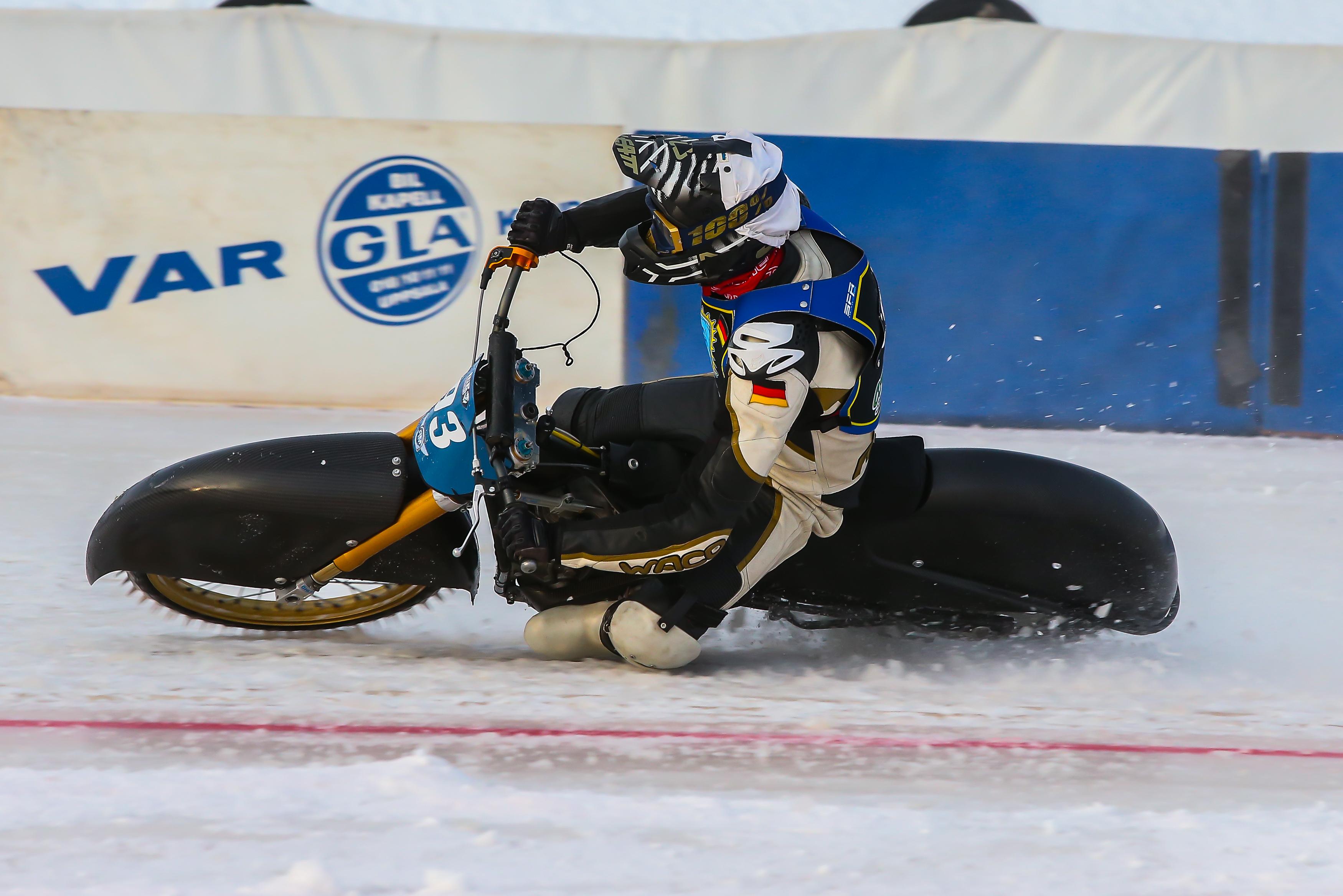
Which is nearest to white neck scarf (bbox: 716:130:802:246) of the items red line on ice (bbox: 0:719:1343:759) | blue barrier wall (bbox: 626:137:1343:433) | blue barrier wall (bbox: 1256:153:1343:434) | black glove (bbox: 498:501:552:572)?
black glove (bbox: 498:501:552:572)

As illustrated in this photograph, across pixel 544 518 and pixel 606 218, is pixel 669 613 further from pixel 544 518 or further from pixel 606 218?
pixel 606 218

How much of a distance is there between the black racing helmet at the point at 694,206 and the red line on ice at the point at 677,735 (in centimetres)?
107

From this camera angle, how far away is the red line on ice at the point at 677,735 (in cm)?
266

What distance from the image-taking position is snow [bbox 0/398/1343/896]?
7.02 ft

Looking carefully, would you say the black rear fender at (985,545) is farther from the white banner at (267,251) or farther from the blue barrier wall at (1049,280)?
the white banner at (267,251)

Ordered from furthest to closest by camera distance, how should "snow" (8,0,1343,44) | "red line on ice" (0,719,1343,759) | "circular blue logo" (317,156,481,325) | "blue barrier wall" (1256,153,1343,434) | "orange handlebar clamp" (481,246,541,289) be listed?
"snow" (8,0,1343,44)
"circular blue logo" (317,156,481,325)
"blue barrier wall" (1256,153,1343,434)
"orange handlebar clamp" (481,246,541,289)
"red line on ice" (0,719,1343,759)

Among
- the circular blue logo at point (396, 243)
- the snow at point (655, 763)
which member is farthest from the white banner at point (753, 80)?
the snow at point (655, 763)

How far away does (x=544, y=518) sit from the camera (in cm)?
314

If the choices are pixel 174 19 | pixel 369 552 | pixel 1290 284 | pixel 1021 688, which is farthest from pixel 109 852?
pixel 1290 284

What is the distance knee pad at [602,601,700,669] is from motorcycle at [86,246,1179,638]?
0.31ft

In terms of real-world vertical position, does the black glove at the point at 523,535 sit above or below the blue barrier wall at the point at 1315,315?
A: below

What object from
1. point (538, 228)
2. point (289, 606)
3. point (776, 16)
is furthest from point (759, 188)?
point (776, 16)

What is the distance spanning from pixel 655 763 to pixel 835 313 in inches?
43.3

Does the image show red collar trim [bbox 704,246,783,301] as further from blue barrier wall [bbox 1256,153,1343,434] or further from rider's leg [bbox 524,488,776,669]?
blue barrier wall [bbox 1256,153,1343,434]
